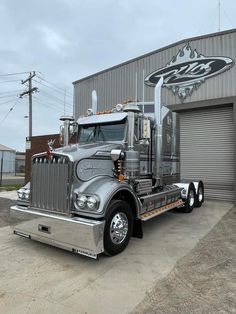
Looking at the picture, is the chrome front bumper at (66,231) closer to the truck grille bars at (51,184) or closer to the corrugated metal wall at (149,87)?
the truck grille bars at (51,184)

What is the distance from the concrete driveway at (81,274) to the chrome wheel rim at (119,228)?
0.32m

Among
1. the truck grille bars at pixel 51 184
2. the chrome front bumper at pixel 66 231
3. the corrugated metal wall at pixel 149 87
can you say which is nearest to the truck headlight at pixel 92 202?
the chrome front bumper at pixel 66 231

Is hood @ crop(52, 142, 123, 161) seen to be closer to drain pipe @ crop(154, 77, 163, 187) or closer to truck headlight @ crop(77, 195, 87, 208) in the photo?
truck headlight @ crop(77, 195, 87, 208)

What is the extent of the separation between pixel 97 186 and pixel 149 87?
9.83 m

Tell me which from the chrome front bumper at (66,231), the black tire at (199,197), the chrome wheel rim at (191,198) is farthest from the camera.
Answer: the black tire at (199,197)

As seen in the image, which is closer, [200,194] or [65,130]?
[65,130]

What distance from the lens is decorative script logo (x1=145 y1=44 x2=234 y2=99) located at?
11.6 m

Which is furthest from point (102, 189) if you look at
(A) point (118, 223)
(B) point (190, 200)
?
(B) point (190, 200)

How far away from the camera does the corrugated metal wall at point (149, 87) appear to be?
37.5ft

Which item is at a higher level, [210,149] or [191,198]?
[210,149]

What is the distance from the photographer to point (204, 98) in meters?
12.0

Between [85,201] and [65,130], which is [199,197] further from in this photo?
[85,201]

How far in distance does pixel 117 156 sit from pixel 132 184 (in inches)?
30.5

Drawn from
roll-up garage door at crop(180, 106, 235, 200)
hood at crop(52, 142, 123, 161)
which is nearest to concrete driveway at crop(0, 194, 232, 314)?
hood at crop(52, 142, 123, 161)
